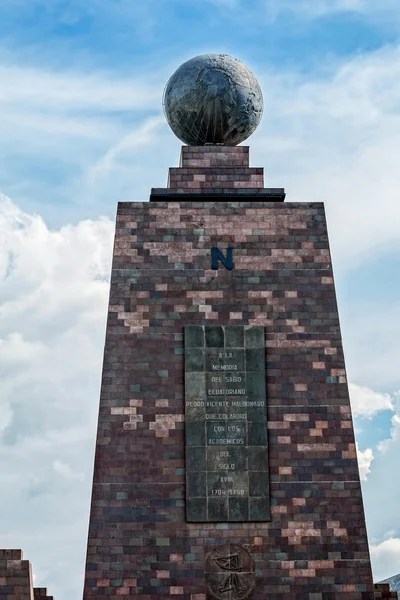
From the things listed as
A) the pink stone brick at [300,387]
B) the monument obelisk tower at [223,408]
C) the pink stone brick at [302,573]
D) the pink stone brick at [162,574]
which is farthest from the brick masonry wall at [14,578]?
the pink stone brick at [300,387]

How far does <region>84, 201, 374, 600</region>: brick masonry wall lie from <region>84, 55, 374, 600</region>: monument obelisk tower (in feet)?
0.12

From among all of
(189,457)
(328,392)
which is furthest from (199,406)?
(328,392)

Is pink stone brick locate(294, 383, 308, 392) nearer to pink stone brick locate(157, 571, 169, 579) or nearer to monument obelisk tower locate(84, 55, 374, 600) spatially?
monument obelisk tower locate(84, 55, 374, 600)

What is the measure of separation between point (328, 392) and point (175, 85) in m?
A: 10.00

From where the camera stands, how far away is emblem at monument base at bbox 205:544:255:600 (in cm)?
3123

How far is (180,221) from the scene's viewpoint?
34781 mm

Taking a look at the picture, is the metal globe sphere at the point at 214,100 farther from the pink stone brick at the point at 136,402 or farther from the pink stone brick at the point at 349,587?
the pink stone brick at the point at 349,587

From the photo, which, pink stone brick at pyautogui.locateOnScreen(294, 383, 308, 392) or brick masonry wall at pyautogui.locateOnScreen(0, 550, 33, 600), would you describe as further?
pink stone brick at pyautogui.locateOnScreen(294, 383, 308, 392)

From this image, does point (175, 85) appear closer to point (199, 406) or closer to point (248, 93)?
point (248, 93)

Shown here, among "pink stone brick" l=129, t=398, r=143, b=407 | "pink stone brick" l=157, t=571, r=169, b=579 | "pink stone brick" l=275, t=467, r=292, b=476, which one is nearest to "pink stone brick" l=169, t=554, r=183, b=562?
"pink stone brick" l=157, t=571, r=169, b=579

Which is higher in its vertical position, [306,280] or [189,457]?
[306,280]

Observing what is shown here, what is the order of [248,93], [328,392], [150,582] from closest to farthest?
[150,582], [328,392], [248,93]

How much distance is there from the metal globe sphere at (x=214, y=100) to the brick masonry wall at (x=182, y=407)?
9.11ft

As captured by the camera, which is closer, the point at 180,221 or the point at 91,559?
the point at 91,559
